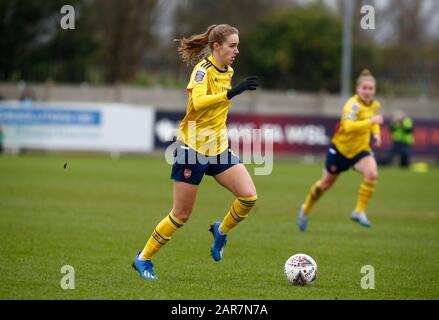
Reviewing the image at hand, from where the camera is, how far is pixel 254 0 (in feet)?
181

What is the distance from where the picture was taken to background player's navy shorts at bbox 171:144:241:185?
27.1 feet

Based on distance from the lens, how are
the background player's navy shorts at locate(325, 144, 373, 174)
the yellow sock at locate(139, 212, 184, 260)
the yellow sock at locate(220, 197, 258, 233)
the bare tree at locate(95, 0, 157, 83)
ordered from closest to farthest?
the yellow sock at locate(139, 212, 184, 260)
the yellow sock at locate(220, 197, 258, 233)
the background player's navy shorts at locate(325, 144, 373, 174)
the bare tree at locate(95, 0, 157, 83)

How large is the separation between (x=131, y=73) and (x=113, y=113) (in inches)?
699

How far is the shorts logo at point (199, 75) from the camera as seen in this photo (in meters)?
8.18

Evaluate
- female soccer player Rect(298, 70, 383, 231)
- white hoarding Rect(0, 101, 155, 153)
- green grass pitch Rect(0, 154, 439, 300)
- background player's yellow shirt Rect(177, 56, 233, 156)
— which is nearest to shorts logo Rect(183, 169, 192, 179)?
background player's yellow shirt Rect(177, 56, 233, 156)

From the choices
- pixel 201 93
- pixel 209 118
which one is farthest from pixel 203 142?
pixel 201 93

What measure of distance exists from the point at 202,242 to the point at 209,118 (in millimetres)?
3281

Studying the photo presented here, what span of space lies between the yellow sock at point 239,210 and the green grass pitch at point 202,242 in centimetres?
51

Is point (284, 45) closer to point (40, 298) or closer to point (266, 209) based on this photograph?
point (266, 209)

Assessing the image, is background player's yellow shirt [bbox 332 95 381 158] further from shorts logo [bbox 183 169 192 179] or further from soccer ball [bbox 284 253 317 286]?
shorts logo [bbox 183 169 192 179]

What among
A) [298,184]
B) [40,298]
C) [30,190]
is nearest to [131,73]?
[298,184]

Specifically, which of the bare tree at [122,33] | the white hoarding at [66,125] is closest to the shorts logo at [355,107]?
the white hoarding at [66,125]

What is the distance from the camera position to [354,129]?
13023 millimetres

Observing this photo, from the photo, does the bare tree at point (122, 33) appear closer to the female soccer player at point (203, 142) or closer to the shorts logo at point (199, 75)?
the female soccer player at point (203, 142)
